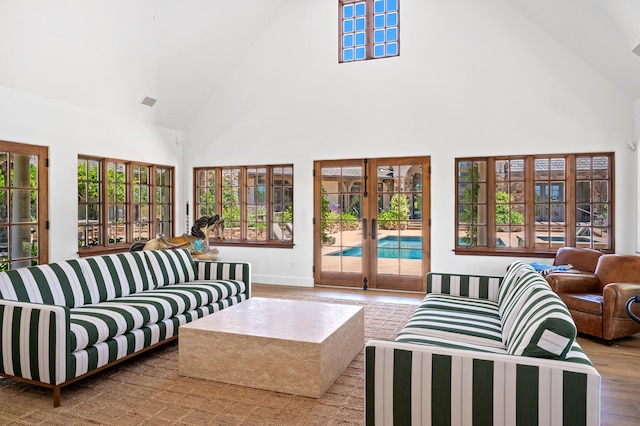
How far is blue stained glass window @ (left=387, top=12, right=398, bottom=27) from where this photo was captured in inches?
271

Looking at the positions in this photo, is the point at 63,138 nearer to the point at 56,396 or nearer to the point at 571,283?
the point at 56,396

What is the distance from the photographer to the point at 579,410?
75.8 inches

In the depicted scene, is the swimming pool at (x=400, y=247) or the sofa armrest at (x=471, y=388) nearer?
the sofa armrest at (x=471, y=388)

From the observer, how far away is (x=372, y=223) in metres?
7.05

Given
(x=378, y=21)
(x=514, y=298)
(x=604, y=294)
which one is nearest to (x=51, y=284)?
(x=514, y=298)

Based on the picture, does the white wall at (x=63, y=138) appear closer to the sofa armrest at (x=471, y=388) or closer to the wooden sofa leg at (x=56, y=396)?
the wooden sofa leg at (x=56, y=396)

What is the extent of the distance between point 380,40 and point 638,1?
3.69 meters

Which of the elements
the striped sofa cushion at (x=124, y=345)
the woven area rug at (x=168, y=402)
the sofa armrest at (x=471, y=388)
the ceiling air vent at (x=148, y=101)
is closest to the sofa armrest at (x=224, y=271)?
the striped sofa cushion at (x=124, y=345)

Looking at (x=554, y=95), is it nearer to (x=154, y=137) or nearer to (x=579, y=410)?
(x=579, y=410)

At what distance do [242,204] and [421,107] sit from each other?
11.1 feet

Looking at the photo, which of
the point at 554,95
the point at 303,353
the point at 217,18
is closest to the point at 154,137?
the point at 217,18

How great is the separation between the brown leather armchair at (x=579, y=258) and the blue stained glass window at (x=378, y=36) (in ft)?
13.0

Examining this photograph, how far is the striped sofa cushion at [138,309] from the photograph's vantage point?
3.22m

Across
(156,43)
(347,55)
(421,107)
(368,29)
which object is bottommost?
(421,107)
